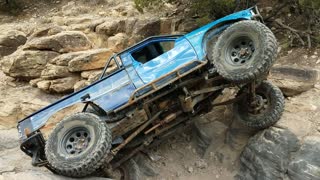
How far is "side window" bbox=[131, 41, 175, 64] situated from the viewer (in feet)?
23.6

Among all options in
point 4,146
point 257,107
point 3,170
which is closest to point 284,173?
point 257,107

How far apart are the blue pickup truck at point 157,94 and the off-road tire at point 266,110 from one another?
2 centimetres

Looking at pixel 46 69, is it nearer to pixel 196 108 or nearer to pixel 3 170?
pixel 3 170

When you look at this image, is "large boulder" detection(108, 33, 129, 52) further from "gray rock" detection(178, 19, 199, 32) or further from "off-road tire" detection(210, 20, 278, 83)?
"off-road tire" detection(210, 20, 278, 83)

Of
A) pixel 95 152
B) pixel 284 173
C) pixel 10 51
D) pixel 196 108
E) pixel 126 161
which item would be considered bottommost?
pixel 284 173

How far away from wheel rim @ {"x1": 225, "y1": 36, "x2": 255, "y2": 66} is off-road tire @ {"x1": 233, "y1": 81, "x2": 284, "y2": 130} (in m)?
1.31

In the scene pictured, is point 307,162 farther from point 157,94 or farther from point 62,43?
point 62,43

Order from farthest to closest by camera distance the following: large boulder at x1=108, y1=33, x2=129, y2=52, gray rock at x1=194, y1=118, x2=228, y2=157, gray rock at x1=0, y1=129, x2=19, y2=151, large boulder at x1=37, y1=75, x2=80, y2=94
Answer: large boulder at x1=108, y1=33, x2=129, y2=52 → large boulder at x1=37, y1=75, x2=80, y2=94 → gray rock at x1=0, y1=129, x2=19, y2=151 → gray rock at x1=194, y1=118, x2=228, y2=157

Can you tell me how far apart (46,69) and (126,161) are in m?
3.82

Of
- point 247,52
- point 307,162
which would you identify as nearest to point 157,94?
point 247,52

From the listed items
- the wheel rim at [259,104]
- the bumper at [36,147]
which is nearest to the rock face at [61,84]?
the bumper at [36,147]

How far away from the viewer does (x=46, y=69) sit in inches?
402

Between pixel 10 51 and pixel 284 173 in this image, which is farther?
pixel 10 51

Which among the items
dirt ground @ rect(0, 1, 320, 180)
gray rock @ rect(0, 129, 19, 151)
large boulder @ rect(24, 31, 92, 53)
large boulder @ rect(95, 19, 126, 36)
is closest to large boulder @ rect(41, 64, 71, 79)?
large boulder @ rect(24, 31, 92, 53)
